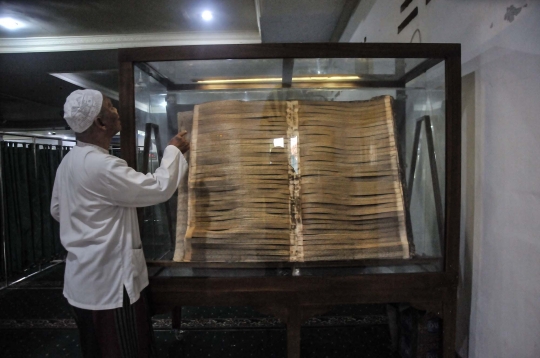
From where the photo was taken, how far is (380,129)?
1658mm

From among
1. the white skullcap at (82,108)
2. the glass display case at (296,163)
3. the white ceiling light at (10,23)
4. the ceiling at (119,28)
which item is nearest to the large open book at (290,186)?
the glass display case at (296,163)

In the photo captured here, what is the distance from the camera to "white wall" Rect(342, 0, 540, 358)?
136 cm

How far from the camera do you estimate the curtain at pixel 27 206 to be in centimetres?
347

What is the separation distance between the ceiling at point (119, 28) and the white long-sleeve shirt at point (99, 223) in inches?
100

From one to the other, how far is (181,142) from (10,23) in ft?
11.1

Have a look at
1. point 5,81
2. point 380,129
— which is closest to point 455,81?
point 380,129

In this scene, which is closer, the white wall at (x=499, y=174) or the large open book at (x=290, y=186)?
the white wall at (x=499, y=174)

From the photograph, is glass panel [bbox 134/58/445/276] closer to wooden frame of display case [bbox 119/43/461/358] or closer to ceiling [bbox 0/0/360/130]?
wooden frame of display case [bbox 119/43/461/358]

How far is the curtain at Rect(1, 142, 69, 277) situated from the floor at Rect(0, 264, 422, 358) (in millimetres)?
936

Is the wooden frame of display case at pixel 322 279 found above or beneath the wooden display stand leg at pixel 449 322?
above

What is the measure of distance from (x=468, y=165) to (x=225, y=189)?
1.36m

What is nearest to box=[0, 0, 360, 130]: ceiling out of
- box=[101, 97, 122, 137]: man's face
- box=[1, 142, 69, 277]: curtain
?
box=[1, 142, 69, 277]: curtain

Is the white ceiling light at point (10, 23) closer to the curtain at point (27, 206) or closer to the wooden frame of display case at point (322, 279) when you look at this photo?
the curtain at point (27, 206)

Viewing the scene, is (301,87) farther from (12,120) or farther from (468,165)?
(12,120)
